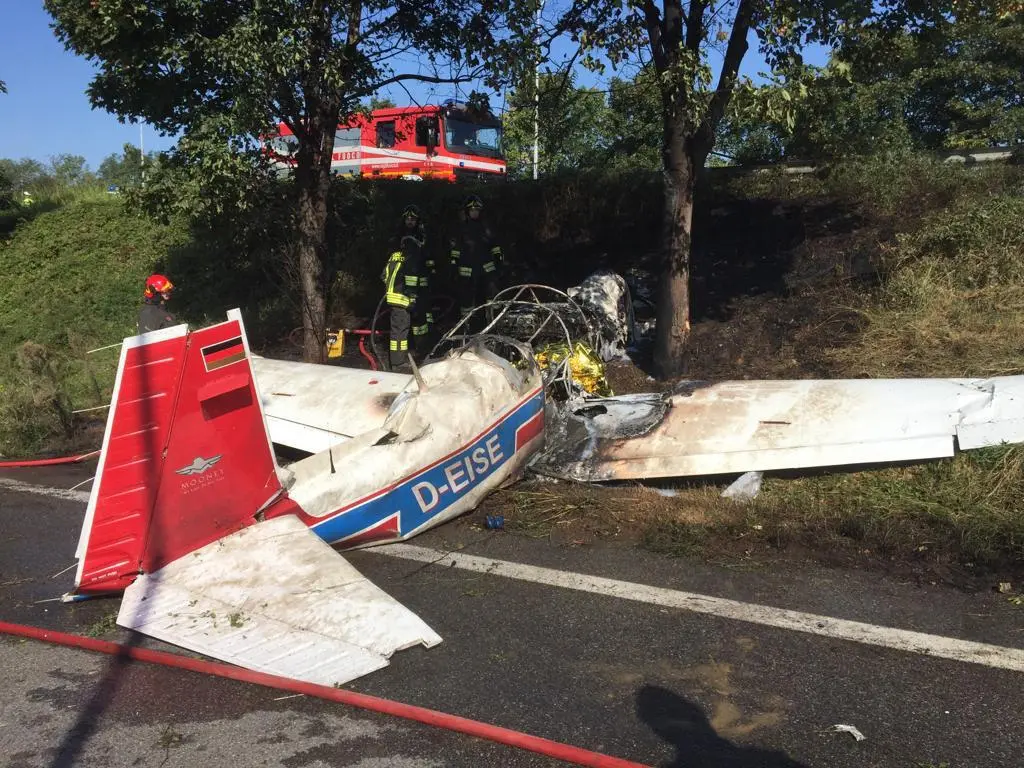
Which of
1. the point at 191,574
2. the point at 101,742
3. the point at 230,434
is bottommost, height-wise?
the point at 101,742

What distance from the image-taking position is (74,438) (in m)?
8.70

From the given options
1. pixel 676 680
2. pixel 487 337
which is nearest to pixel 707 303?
pixel 487 337

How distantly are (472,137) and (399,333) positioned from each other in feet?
31.4

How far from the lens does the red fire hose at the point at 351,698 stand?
114 inches

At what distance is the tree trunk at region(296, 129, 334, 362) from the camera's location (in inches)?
392

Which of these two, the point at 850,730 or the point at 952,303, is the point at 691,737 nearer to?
the point at 850,730

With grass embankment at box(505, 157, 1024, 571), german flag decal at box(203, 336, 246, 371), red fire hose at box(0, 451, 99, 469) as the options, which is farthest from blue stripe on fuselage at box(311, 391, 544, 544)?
red fire hose at box(0, 451, 99, 469)

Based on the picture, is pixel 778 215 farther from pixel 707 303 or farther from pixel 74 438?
pixel 74 438

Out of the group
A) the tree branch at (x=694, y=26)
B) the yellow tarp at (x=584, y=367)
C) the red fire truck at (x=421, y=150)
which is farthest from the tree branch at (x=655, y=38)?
the red fire truck at (x=421, y=150)

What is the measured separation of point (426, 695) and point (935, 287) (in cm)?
655

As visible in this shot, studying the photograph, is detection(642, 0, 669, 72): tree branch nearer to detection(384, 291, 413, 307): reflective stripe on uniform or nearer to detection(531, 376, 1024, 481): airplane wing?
detection(531, 376, 1024, 481): airplane wing

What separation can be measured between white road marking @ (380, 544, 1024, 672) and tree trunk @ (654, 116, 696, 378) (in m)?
4.11

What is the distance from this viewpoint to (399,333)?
970 centimetres

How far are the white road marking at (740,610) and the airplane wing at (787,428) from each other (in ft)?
4.37
